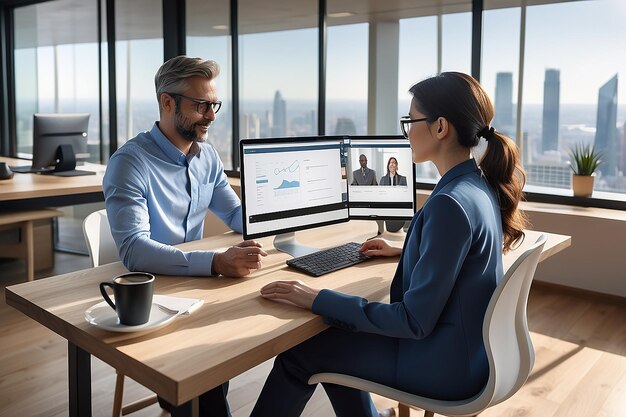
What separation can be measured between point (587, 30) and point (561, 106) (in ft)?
1.57

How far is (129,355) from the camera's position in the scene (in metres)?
1.13

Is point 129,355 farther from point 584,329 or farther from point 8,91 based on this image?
point 8,91

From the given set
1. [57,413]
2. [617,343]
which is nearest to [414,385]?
[57,413]

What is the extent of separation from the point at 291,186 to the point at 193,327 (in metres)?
0.78

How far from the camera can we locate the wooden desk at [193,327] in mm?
1094

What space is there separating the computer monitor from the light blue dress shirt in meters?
0.27

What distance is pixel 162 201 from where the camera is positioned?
79.0 inches

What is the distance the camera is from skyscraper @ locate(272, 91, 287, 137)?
5.06 metres

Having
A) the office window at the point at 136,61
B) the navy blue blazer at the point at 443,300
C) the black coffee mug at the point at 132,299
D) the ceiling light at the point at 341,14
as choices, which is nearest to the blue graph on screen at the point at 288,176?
the navy blue blazer at the point at 443,300

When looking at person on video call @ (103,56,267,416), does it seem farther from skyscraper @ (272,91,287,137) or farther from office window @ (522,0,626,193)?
skyscraper @ (272,91,287,137)

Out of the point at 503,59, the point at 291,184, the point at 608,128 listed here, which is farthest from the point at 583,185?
the point at 291,184

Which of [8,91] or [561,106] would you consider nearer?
[561,106]

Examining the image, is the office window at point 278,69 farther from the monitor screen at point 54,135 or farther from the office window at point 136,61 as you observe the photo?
the monitor screen at point 54,135

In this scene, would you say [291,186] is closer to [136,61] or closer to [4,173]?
[4,173]
